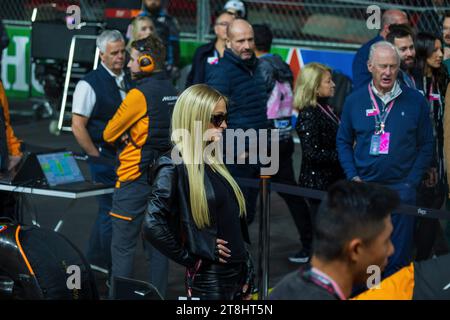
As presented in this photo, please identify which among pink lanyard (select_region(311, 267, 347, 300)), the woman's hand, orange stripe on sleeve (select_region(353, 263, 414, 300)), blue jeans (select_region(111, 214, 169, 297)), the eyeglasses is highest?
the eyeglasses

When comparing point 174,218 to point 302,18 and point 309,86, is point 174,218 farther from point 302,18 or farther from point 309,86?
point 302,18

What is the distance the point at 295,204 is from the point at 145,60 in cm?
238

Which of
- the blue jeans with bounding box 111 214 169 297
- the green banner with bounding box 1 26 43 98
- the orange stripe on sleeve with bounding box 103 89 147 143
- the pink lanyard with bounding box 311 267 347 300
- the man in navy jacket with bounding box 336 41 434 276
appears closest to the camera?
the pink lanyard with bounding box 311 267 347 300

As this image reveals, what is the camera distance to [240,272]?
5.09 meters

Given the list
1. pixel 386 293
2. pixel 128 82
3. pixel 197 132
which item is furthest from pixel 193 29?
pixel 386 293

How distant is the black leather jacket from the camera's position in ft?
16.2

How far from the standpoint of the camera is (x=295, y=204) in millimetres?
8445

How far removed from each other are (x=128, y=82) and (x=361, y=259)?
470 cm

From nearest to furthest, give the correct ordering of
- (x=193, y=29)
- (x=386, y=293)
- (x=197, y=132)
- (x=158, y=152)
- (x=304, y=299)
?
(x=304, y=299)
(x=386, y=293)
(x=197, y=132)
(x=158, y=152)
(x=193, y=29)

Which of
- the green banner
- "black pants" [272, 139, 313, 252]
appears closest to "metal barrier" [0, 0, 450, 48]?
the green banner

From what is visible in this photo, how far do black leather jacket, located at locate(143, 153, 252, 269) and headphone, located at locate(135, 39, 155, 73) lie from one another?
1.79 m

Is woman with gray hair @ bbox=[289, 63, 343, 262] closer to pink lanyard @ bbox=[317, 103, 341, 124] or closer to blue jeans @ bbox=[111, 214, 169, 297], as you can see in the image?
pink lanyard @ bbox=[317, 103, 341, 124]

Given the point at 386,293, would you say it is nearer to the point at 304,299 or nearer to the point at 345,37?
the point at 304,299

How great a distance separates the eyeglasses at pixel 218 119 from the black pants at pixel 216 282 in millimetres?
711
